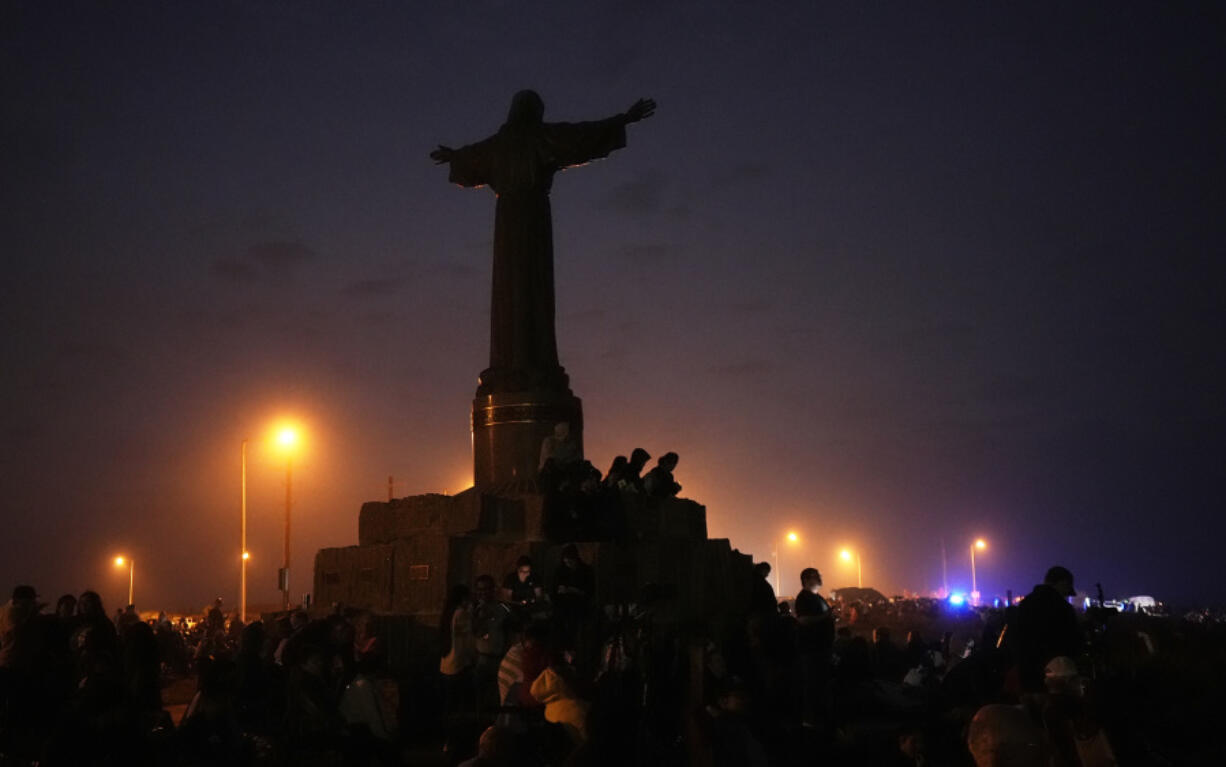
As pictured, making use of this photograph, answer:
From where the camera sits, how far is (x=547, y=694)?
821 centimetres

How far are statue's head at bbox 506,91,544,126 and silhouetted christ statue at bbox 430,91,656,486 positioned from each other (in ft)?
0.05

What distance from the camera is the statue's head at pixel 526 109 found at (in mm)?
17875

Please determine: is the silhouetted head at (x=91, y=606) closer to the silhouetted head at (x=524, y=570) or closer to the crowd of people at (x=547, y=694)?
the crowd of people at (x=547, y=694)

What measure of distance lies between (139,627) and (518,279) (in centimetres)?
938

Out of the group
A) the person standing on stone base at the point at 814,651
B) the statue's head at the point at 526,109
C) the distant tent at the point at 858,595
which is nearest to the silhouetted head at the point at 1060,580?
the person standing on stone base at the point at 814,651

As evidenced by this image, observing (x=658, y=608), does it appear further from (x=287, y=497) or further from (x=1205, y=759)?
(x=287, y=497)

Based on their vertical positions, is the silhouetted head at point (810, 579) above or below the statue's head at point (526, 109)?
below

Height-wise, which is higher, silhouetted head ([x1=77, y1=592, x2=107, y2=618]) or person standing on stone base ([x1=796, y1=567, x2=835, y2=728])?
silhouetted head ([x1=77, y1=592, x2=107, y2=618])

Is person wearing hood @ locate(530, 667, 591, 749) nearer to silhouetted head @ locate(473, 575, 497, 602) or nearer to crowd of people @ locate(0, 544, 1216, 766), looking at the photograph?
crowd of people @ locate(0, 544, 1216, 766)

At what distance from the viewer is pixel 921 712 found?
39.7 ft

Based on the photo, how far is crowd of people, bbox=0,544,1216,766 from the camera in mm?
7027

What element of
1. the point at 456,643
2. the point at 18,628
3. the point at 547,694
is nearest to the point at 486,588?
the point at 456,643

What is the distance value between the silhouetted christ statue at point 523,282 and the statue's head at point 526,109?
0.05 feet

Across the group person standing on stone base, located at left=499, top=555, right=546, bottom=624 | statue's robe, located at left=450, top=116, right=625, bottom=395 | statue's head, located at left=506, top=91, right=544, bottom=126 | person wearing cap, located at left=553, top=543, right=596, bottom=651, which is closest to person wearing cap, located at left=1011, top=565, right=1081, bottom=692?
person wearing cap, located at left=553, top=543, right=596, bottom=651
